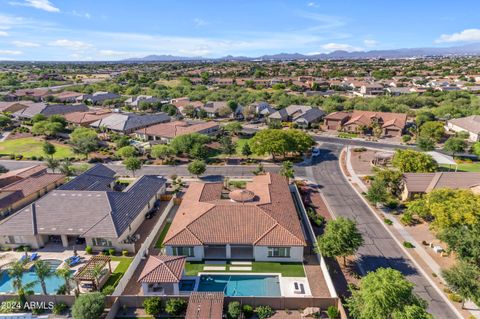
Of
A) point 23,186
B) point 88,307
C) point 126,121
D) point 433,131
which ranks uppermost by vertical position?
point 126,121

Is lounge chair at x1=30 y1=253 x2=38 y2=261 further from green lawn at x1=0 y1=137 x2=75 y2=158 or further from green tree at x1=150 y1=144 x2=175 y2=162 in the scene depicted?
green lawn at x1=0 y1=137 x2=75 y2=158

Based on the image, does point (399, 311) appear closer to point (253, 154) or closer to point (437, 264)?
point (437, 264)

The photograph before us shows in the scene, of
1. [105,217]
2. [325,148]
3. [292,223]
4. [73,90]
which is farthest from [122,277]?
[73,90]

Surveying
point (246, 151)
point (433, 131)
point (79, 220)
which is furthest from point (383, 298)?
point (433, 131)

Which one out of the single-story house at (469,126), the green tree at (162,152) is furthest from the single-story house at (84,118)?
the single-story house at (469,126)

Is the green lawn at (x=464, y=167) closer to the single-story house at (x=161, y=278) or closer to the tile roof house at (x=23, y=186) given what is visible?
the single-story house at (x=161, y=278)

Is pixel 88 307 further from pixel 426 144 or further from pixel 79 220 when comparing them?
pixel 426 144
